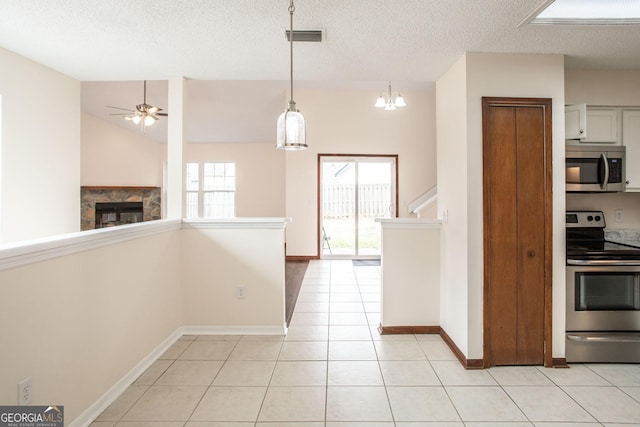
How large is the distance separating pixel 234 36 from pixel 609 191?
10.0 feet

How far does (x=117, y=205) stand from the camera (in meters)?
7.50

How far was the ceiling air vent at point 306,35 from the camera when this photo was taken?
2207mm

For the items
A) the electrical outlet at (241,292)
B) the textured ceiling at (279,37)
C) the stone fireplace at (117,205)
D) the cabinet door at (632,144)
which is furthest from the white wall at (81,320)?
the stone fireplace at (117,205)

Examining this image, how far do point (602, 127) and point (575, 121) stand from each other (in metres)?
0.32

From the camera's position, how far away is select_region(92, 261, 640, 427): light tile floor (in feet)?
6.23

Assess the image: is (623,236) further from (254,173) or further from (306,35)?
(254,173)

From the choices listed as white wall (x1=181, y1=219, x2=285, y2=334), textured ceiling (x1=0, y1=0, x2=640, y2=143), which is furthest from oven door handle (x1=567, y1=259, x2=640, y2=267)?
white wall (x1=181, y1=219, x2=285, y2=334)

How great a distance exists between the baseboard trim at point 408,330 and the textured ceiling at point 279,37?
86.7 inches

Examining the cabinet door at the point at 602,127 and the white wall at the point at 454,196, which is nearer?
the white wall at the point at 454,196

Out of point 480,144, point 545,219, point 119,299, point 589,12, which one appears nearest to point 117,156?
point 119,299

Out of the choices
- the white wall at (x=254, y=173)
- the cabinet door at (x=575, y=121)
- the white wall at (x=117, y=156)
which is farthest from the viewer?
the white wall at (x=254, y=173)

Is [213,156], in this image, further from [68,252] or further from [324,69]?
[68,252]

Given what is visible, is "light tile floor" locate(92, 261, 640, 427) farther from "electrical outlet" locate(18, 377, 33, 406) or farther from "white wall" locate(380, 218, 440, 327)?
"electrical outlet" locate(18, 377, 33, 406)

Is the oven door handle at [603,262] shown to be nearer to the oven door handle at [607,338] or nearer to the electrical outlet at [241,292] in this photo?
the oven door handle at [607,338]
